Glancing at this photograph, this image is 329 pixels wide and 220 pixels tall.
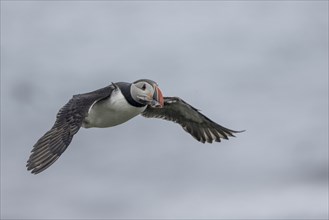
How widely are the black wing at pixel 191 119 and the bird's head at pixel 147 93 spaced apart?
96.9 inches

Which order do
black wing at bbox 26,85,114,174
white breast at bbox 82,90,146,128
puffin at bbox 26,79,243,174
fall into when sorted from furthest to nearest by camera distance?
white breast at bbox 82,90,146,128
puffin at bbox 26,79,243,174
black wing at bbox 26,85,114,174

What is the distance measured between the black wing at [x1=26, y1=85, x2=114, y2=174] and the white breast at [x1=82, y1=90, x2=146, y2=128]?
Result: 0.22 meters

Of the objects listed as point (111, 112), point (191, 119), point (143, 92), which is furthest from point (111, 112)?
Answer: point (191, 119)

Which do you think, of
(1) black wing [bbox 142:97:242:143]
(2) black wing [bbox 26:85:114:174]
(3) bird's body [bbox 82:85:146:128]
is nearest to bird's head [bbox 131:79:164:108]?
(3) bird's body [bbox 82:85:146:128]

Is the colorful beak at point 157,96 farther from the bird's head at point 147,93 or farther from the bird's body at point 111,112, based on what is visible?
the bird's body at point 111,112

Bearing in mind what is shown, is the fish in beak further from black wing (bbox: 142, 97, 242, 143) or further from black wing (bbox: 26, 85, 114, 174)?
black wing (bbox: 142, 97, 242, 143)

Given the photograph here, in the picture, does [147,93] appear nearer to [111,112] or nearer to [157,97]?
[157,97]

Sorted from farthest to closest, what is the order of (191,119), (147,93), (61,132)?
(191,119) < (147,93) < (61,132)

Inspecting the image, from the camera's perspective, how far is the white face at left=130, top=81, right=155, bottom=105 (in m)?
18.3

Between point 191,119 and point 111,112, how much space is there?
3.78m

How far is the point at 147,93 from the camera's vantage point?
18.3m

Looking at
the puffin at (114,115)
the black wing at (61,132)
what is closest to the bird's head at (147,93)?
the puffin at (114,115)

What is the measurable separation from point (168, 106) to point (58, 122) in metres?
4.68

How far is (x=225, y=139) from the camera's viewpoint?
2197 centimetres
